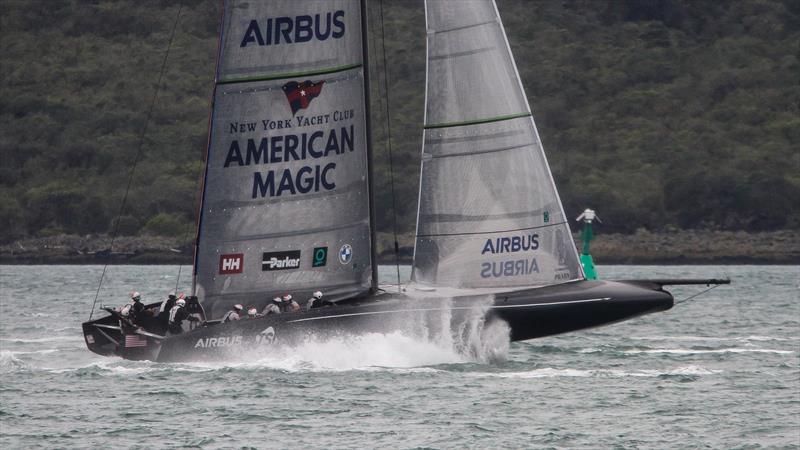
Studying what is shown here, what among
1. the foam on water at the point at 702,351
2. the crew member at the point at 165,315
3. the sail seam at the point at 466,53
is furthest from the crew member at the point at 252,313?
the foam on water at the point at 702,351

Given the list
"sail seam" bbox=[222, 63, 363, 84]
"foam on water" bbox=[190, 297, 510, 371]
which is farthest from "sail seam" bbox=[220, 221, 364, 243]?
"sail seam" bbox=[222, 63, 363, 84]

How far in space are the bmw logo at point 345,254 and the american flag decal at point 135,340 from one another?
159 inches

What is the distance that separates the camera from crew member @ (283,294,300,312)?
91.0 ft

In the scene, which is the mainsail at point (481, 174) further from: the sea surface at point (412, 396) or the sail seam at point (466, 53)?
the sea surface at point (412, 396)

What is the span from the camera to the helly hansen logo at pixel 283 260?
2880cm

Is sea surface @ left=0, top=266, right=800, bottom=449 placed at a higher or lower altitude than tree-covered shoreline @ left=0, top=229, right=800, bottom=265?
lower

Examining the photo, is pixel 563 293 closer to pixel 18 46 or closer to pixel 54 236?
pixel 54 236

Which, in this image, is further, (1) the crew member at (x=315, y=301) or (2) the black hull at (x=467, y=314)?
(1) the crew member at (x=315, y=301)

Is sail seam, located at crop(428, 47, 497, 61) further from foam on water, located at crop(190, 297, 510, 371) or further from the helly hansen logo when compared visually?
foam on water, located at crop(190, 297, 510, 371)

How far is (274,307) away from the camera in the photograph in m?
27.6

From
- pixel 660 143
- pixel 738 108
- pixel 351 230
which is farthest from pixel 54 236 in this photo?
pixel 351 230

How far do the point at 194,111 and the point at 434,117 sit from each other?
470 feet

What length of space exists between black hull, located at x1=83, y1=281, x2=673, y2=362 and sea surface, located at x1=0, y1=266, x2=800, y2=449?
369 millimetres

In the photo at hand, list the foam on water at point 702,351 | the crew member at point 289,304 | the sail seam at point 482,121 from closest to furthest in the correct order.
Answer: the crew member at point 289,304 → the sail seam at point 482,121 → the foam on water at point 702,351
